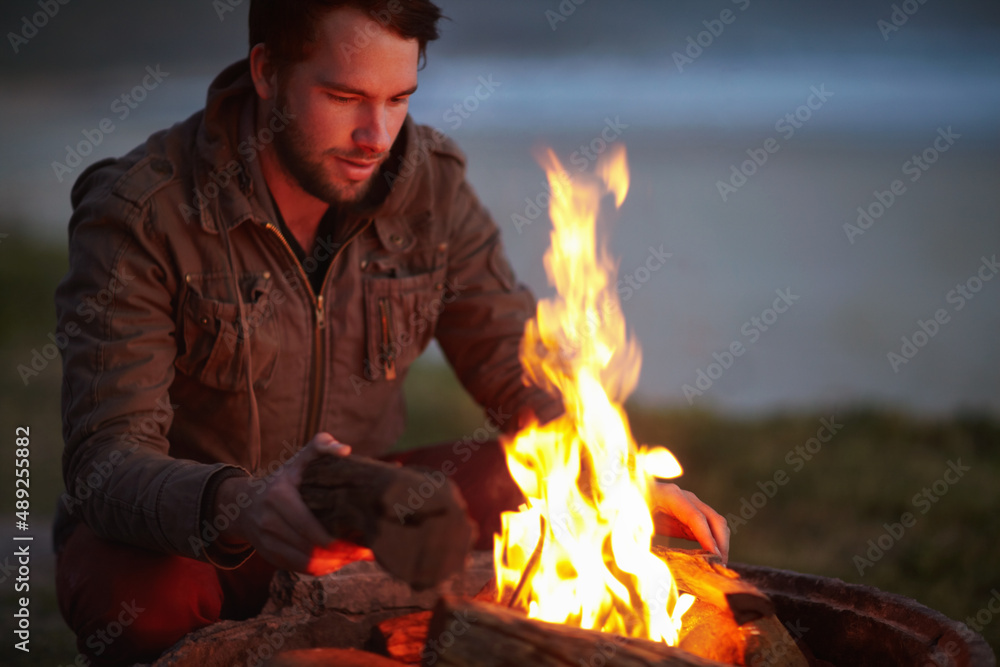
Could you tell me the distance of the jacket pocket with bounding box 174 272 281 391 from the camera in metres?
2.40

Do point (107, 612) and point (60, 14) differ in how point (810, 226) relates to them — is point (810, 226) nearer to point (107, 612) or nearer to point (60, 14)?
point (60, 14)

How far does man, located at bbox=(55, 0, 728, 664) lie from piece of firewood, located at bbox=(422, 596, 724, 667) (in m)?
0.50

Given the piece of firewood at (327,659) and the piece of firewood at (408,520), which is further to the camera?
the piece of firewood at (327,659)

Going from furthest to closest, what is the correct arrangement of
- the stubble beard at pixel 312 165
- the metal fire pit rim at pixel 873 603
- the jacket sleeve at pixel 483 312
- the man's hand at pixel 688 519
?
the jacket sleeve at pixel 483 312
the stubble beard at pixel 312 165
the man's hand at pixel 688 519
the metal fire pit rim at pixel 873 603

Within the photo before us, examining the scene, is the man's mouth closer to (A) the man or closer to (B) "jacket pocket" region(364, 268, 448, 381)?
(A) the man

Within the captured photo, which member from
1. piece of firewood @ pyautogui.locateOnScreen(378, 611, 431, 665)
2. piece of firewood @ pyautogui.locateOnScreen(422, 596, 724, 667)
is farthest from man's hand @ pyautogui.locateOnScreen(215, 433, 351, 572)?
piece of firewood @ pyautogui.locateOnScreen(378, 611, 431, 665)

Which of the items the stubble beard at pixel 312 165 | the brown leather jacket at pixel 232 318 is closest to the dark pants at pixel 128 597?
the brown leather jacket at pixel 232 318

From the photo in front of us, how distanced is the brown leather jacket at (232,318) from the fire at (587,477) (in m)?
0.42

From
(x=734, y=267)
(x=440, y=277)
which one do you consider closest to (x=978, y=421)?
(x=440, y=277)

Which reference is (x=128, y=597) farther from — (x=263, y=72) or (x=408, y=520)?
(x=263, y=72)

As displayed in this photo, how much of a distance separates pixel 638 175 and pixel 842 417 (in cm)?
1174

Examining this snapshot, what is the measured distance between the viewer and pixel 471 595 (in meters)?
2.31

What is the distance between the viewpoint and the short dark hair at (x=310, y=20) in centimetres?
235

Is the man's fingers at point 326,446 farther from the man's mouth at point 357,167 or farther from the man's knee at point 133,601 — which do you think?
the man's mouth at point 357,167
